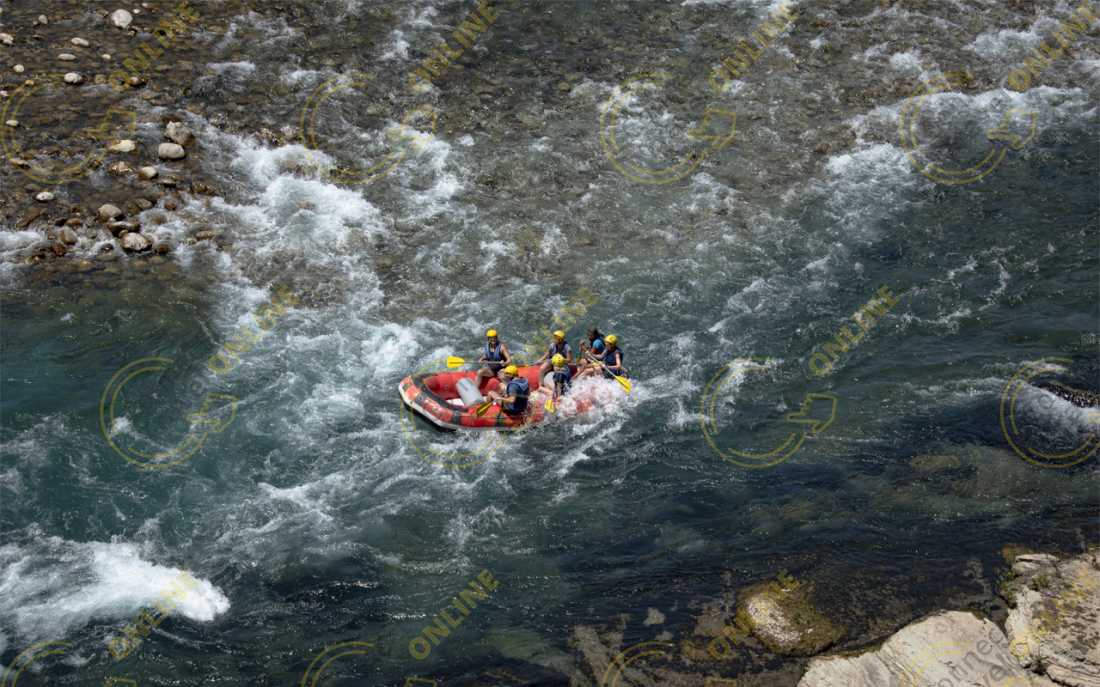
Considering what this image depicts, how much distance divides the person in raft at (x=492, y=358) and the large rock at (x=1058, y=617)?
9841 millimetres

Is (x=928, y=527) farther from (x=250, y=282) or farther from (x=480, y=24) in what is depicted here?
(x=480, y=24)

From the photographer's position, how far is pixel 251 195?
73.4 ft

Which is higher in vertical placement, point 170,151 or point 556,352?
point 556,352

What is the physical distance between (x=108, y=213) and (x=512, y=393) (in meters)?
10.4

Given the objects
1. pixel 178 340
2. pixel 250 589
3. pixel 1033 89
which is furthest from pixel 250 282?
pixel 1033 89

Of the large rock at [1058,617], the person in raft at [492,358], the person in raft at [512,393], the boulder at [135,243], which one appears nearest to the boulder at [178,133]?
the boulder at [135,243]

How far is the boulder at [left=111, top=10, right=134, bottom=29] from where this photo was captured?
2603 centimetres

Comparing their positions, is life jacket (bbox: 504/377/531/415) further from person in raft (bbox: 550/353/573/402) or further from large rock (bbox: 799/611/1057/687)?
large rock (bbox: 799/611/1057/687)

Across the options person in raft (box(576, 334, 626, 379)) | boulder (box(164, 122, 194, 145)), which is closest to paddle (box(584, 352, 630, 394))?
person in raft (box(576, 334, 626, 379))

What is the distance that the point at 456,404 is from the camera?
1836cm

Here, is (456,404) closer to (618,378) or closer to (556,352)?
(556,352)

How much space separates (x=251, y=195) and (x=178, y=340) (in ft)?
15.7

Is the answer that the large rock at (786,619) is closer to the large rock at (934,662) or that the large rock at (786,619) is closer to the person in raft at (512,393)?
the large rock at (934,662)

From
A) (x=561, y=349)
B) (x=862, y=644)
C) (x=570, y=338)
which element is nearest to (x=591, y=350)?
(x=561, y=349)
